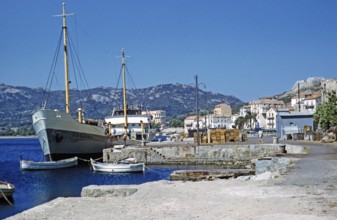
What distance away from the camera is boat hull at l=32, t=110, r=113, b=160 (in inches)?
2140

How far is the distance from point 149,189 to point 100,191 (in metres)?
1.87

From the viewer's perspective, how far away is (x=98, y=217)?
40.7 feet

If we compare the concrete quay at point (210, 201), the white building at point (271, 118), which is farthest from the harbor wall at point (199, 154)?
the white building at point (271, 118)

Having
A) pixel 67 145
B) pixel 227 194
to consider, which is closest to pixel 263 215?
pixel 227 194

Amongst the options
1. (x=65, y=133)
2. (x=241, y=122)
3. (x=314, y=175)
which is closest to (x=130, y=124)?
(x=65, y=133)

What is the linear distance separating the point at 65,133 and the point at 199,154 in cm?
1682

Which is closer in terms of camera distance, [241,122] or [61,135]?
[61,135]

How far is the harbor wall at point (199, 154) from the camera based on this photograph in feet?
149

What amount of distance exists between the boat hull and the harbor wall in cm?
675

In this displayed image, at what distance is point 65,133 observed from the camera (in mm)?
55531

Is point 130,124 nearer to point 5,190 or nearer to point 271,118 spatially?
point 5,190

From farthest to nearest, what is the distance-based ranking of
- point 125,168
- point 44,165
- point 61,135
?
point 61,135
point 44,165
point 125,168

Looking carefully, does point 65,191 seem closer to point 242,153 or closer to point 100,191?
point 100,191

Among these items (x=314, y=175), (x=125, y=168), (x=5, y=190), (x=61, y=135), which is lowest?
(x=5, y=190)
